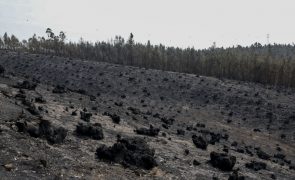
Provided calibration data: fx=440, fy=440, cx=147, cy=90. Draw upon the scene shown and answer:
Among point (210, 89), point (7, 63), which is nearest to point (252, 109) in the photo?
point (210, 89)

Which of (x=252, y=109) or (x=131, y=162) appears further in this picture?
(x=252, y=109)

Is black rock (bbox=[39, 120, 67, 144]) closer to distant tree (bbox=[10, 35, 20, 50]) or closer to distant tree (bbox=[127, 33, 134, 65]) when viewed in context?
distant tree (bbox=[127, 33, 134, 65])

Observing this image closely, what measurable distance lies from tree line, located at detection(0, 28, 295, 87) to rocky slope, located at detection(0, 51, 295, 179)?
14.5 m

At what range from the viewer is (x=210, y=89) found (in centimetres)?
7775

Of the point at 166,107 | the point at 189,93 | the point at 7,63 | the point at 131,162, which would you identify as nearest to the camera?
the point at 131,162

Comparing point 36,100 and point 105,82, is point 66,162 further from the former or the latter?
point 105,82

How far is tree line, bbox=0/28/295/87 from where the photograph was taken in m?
89.8

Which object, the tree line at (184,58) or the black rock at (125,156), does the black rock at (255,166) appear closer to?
the black rock at (125,156)

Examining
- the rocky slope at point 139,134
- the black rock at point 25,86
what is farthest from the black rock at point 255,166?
the black rock at point 25,86

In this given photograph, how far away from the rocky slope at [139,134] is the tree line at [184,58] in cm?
1446

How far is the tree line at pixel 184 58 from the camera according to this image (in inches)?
3535

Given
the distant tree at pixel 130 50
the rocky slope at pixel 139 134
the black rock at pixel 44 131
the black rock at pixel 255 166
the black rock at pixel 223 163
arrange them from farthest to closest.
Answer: the distant tree at pixel 130 50
the black rock at pixel 255 166
the black rock at pixel 223 163
the black rock at pixel 44 131
the rocky slope at pixel 139 134

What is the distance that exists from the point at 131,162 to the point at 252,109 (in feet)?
162

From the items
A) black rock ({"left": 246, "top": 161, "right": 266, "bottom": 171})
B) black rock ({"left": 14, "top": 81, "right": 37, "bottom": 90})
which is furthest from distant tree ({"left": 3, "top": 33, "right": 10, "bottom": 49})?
black rock ({"left": 246, "top": 161, "right": 266, "bottom": 171})
